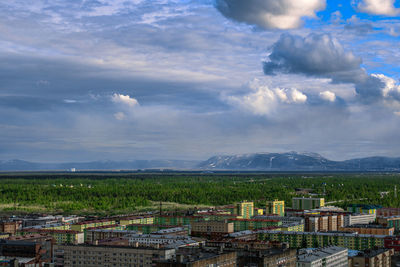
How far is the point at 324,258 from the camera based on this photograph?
63406 mm

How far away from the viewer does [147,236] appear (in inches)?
3150

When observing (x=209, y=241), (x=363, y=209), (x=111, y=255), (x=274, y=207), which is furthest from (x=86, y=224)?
(x=363, y=209)

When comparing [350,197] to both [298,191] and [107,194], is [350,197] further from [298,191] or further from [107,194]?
[107,194]

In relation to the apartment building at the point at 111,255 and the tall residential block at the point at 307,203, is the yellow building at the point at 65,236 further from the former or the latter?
the tall residential block at the point at 307,203

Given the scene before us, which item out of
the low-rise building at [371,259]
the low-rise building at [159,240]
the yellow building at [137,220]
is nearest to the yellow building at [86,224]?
the yellow building at [137,220]

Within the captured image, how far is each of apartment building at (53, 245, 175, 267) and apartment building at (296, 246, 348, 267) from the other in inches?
569

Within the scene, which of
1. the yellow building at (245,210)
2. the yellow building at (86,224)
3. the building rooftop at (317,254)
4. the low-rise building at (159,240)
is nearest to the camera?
the building rooftop at (317,254)

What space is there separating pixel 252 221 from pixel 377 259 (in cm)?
4113

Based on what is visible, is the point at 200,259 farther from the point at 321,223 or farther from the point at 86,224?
the point at 321,223

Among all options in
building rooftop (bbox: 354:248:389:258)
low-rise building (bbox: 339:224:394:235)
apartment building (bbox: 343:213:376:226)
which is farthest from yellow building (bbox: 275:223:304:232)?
building rooftop (bbox: 354:248:389:258)

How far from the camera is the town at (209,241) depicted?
58156 millimetres

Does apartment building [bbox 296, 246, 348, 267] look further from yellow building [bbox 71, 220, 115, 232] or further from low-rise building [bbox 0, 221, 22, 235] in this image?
low-rise building [bbox 0, 221, 22, 235]

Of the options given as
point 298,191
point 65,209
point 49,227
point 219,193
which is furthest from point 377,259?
point 298,191

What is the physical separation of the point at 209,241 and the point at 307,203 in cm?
7789
